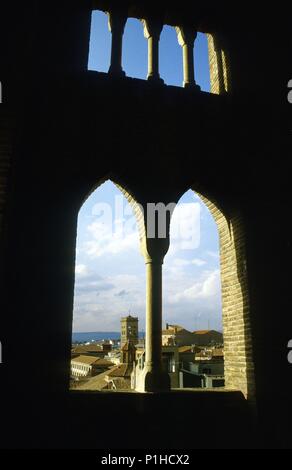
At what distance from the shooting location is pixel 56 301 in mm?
3914

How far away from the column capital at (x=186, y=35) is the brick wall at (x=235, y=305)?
7.93 feet

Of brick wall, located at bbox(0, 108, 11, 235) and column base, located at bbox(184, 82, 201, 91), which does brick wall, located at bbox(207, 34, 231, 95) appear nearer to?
column base, located at bbox(184, 82, 201, 91)

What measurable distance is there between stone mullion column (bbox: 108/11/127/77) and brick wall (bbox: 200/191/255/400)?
7.33 feet

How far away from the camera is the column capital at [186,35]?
5.56m

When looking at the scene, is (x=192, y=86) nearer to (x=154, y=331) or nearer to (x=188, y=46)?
(x=188, y=46)

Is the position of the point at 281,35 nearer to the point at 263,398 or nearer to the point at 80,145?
the point at 80,145

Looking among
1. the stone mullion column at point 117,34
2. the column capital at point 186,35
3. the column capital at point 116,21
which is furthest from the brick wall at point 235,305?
the column capital at point 116,21

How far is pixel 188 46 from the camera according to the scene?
219 inches

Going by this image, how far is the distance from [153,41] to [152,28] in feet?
0.66

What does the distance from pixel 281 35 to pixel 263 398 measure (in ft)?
17.1

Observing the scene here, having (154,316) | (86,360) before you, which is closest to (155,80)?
(154,316)

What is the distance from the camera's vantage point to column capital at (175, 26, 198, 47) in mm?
5562

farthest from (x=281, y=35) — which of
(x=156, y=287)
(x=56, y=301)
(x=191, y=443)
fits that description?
(x=191, y=443)

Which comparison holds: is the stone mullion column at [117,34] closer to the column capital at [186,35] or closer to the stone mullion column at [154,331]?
the column capital at [186,35]
